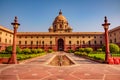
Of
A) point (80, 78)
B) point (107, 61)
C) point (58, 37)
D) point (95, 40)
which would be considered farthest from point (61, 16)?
point (80, 78)

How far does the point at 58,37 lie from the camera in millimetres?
57031

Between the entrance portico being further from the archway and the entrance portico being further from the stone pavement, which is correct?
the stone pavement

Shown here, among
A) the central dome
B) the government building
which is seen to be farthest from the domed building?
the government building

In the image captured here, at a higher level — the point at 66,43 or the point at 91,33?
the point at 91,33

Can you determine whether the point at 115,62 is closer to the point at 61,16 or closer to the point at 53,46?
the point at 53,46

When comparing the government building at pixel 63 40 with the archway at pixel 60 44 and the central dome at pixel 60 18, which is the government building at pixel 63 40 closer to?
the archway at pixel 60 44

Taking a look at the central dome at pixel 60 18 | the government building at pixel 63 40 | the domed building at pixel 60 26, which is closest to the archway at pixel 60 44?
the government building at pixel 63 40

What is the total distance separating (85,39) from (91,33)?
393 cm

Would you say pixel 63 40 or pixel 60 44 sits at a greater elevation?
pixel 63 40

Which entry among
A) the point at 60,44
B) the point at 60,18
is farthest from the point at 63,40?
the point at 60,18

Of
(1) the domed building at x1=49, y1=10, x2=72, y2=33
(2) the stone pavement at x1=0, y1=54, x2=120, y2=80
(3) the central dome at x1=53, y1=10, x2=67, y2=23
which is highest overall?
(3) the central dome at x1=53, y1=10, x2=67, y2=23

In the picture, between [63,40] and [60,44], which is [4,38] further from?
[63,40]

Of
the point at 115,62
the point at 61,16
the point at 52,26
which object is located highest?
the point at 61,16

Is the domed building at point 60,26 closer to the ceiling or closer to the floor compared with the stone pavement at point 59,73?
closer to the ceiling
